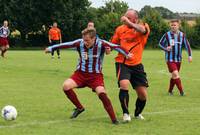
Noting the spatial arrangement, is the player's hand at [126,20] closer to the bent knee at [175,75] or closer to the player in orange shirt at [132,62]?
the player in orange shirt at [132,62]

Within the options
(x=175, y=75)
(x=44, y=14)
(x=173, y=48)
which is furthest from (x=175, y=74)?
(x=44, y=14)

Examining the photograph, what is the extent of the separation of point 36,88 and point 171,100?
4088mm

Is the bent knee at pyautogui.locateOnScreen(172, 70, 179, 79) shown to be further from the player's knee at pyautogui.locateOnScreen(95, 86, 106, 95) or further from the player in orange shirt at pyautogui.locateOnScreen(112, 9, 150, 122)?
the player's knee at pyautogui.locateOnScreen(95, 86, 106, 95)

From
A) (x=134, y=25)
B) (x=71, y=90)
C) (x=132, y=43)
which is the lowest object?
(x=71, y=90)

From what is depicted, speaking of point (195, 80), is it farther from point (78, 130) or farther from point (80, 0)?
point (80, 0)

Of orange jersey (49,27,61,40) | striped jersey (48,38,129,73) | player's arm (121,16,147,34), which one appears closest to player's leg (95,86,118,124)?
striped jersey (48,38,129,73)

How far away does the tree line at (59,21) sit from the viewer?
2135 inches

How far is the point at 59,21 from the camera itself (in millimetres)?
54500

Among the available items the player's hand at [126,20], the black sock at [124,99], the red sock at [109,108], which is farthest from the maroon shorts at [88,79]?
the player's hand at [126,20]

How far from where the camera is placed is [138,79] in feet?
31.1

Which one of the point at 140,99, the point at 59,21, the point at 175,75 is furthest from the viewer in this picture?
the point at 59,21

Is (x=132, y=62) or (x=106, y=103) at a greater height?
(x=132, y=62)

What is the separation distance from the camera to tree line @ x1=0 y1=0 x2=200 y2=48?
5422 cm

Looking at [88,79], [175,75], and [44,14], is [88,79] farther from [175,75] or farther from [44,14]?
[44,14]
